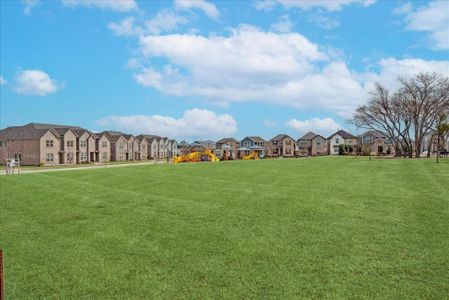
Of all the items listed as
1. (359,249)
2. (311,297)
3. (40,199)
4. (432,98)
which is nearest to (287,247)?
(359,249)

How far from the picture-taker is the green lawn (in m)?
6.25

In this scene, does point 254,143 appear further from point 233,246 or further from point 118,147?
point 233,246

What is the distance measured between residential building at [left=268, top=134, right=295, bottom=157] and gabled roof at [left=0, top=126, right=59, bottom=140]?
64.3 meters

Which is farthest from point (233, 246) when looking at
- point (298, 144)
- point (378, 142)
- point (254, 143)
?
point (298, 144)

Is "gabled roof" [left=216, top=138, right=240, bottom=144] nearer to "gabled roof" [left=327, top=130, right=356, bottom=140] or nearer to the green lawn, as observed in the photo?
"gabled roof" [left=327, top=130, right=356, bottom=140]

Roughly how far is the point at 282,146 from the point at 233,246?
344 feet

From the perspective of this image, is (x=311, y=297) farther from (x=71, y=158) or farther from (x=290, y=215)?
(x=71, y=158)

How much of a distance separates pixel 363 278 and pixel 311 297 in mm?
1271

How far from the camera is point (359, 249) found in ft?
26.0

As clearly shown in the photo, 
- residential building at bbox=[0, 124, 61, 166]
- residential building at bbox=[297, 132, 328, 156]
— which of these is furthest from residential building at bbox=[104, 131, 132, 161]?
residential building at bbox=[297, 132, 328, 156]

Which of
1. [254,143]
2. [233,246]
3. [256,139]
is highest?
[256,139]

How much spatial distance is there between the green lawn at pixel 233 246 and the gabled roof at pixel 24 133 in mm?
58357

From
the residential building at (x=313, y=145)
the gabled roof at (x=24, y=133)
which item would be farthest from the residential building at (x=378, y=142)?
the gabled roof at (x=24, y=133)

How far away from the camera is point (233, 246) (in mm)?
8273
